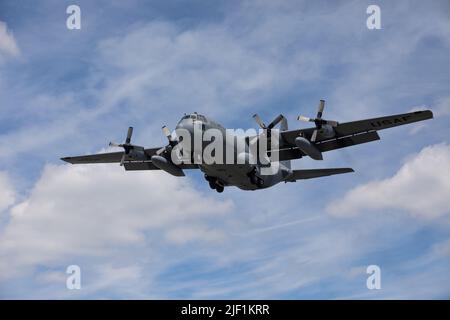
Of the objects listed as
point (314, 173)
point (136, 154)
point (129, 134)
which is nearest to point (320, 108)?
point (314, 173)

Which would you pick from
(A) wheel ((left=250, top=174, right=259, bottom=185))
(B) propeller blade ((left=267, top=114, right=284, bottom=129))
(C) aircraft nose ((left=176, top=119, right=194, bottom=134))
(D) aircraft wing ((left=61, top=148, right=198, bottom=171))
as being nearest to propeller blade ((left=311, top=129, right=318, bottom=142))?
(B) propeller blade ((left=267, top=114, right=284, bottom=129))

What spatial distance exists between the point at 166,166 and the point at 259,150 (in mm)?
7819

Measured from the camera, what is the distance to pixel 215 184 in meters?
42.7

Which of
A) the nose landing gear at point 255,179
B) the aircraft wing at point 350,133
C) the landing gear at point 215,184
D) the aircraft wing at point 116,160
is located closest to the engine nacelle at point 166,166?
the aircraft wing at point 116,160

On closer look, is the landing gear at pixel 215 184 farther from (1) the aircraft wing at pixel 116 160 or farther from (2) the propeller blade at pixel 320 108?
(2) the propeller blade at pixel 320 108

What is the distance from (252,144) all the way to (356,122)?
8224 mm

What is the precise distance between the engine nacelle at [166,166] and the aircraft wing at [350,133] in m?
8.55

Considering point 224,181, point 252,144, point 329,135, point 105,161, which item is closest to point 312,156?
point 329,135

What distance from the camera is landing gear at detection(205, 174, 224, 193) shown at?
4241 cm

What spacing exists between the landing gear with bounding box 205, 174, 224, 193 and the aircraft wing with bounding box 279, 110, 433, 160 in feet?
18.5

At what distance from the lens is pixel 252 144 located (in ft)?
131

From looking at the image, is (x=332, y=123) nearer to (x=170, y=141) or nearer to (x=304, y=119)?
(x=304, y=119)
